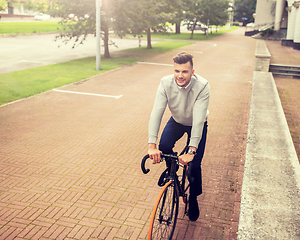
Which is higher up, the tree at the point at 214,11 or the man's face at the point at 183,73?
the tree at the point at 214,11

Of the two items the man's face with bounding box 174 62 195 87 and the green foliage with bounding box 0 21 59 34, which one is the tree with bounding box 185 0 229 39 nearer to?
the green foliage with bounding box 0 21 59 34

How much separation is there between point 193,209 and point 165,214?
0.73 meters

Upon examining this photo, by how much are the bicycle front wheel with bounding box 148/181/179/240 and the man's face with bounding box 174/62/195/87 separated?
3.57 feet

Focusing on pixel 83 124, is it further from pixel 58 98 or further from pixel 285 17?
pixel 285 17

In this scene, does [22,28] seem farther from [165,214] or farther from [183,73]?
[165,214]

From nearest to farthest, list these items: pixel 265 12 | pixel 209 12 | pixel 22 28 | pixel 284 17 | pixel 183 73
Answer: pixel 183 73 → pixel 22 28 → pixel 209 12 → pixel 284 17 → pixel 265 12

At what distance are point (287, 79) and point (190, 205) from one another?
1283 centimetres

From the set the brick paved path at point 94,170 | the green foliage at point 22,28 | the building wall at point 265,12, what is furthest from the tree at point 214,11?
the brick paved path at point 94,170

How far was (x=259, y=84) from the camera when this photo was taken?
10891 mm

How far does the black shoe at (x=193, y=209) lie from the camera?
3.86m

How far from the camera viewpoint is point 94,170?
5473mm

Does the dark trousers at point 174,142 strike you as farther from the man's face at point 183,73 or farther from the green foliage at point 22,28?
the green foliage at point 22,28

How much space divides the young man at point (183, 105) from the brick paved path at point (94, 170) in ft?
4.11

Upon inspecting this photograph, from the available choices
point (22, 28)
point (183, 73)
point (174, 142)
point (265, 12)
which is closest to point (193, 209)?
point (174, 142)
